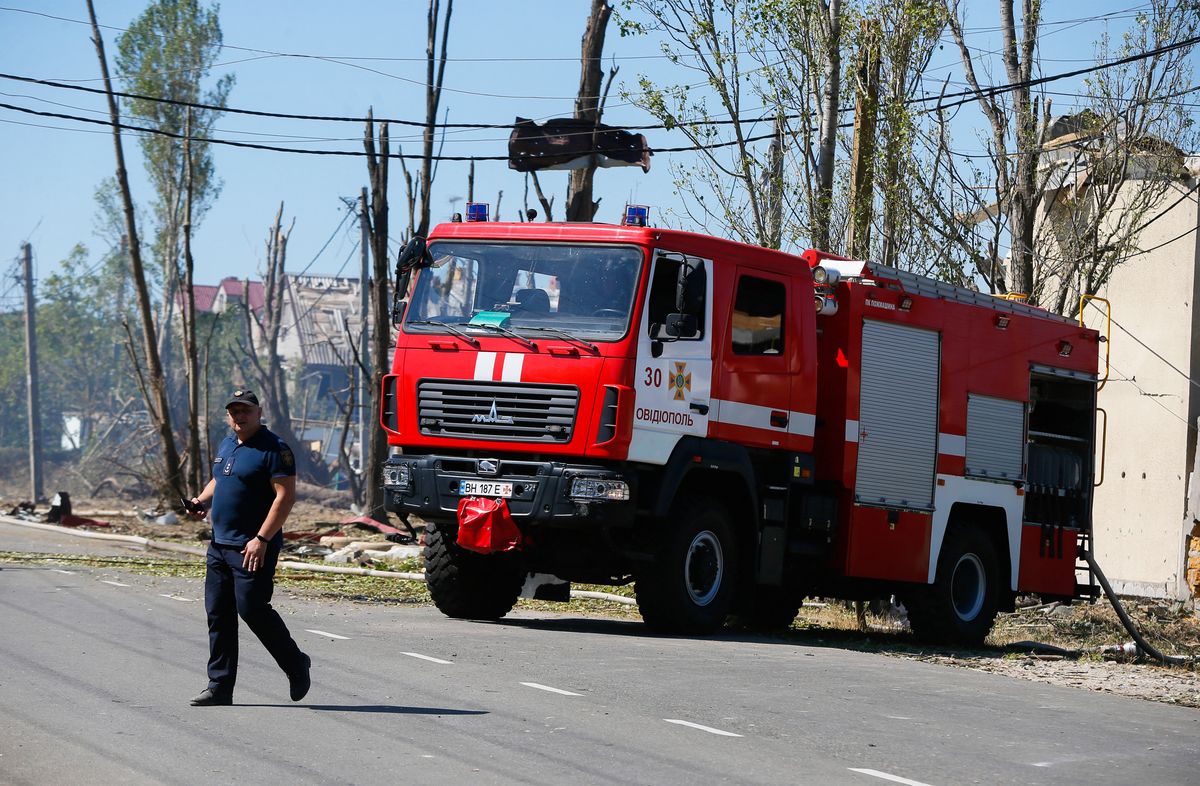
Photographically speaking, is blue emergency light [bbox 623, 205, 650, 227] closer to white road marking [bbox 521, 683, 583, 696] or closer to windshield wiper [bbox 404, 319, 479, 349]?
windshield wiper [bbox 404, 319, 479, 349]

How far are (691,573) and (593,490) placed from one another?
60.5 inches

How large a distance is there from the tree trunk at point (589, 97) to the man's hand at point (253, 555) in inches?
615

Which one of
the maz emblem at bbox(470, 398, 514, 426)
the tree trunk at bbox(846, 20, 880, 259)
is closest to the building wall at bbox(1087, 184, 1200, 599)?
the tree trunk at bbox(846, 20, 880, 259)

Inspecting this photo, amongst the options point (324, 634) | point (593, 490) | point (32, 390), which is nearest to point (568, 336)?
point (593, 490)

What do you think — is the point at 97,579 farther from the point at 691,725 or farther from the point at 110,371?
the point at 110,371

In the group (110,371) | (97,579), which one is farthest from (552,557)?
(110,371)

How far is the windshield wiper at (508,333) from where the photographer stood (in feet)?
42.9

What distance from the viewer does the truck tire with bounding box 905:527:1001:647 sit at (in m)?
15.8

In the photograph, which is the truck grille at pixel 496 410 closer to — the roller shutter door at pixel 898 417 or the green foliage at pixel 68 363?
the roller shutter door at pixel 898 417

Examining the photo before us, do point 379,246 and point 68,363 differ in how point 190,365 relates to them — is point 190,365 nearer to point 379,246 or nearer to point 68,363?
point 379,246

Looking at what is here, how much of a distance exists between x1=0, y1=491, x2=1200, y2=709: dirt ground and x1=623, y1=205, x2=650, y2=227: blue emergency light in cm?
415

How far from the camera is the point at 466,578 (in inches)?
570

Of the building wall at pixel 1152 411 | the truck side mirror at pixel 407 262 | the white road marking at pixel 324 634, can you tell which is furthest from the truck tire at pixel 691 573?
the building wall at pixel 1152 411

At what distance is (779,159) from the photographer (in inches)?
938
